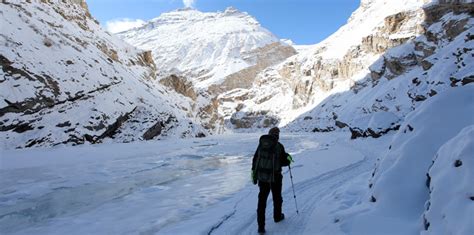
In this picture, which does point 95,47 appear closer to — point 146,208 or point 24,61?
point 24,61

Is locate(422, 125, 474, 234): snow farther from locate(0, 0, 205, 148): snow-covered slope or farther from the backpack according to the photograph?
locate(0, 0, 205, 148): snow-covered slope

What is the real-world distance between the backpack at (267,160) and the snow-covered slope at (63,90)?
30.3m

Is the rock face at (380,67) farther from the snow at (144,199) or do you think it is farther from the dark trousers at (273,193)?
the dark trousers at (273,193)

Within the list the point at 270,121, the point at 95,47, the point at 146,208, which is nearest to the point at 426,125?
the point at 146,208

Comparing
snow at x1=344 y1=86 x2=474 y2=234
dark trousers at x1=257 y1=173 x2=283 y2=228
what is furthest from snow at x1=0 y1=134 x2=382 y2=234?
snow at x1=344 y1=86 x2=474 y2=234

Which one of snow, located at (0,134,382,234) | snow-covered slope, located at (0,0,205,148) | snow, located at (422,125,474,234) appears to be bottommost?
snow, located at (0,134,382,234)

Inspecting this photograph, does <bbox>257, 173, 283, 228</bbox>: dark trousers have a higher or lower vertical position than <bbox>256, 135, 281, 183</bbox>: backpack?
lower

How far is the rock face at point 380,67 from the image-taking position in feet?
98.0

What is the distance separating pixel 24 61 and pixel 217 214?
3570 cm

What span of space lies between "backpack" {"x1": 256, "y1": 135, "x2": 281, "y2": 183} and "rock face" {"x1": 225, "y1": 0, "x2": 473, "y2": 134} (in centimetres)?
1830

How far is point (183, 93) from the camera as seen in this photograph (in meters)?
81.9

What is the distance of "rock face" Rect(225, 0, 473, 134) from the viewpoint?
98.0 feet

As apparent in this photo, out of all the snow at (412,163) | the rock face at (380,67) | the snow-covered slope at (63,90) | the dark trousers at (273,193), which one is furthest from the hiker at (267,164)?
the snow-covered slope at (63,90)

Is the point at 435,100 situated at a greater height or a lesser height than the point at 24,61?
lesser
